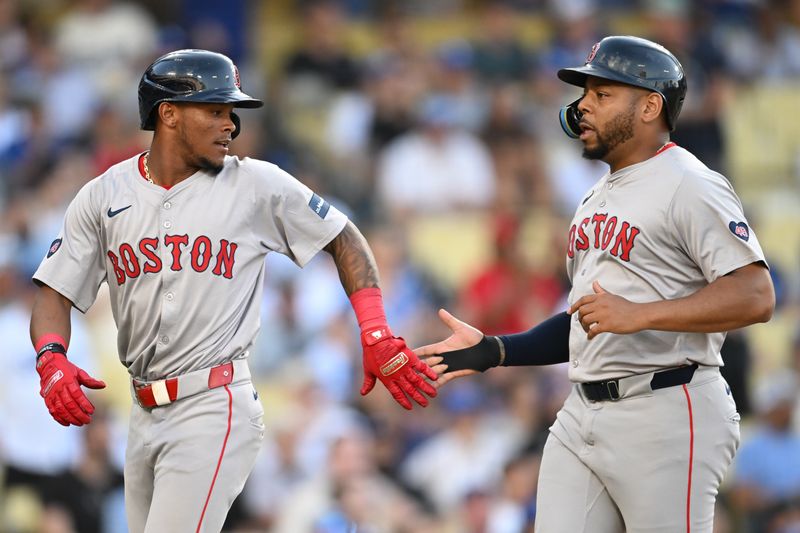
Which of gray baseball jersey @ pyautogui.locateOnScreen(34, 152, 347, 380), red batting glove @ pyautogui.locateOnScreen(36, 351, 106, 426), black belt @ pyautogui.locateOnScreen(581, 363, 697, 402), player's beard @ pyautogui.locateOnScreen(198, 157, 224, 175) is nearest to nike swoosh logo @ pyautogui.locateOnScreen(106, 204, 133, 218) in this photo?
gray baseball jersey @ pyautogui.locateOnScreen(34, 152, 347, 380)

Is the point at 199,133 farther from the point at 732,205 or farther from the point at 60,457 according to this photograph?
the point at 60,457

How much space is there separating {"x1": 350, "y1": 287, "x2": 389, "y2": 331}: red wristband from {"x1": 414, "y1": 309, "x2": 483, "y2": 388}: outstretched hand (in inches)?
9.6

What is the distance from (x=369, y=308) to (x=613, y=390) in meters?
0.90

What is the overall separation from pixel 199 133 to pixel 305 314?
196 inches

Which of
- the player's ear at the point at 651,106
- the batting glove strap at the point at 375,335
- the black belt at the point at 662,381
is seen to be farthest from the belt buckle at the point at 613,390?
the player's ear at the point at 651,106

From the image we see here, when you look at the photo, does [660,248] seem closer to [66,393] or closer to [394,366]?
[394,366]

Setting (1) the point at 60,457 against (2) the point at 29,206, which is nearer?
(1) the point at 60,457

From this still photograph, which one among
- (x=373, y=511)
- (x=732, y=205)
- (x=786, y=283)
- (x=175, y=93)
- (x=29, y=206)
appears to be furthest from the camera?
(x=786, y=283)

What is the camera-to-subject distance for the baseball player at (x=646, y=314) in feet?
13.3

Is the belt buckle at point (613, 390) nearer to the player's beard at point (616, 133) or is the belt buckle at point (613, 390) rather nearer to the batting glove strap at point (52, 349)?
the player's beard at point (616, 133)

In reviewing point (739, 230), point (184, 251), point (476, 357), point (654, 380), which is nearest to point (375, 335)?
point (476, 357)

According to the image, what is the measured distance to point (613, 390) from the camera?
427cm

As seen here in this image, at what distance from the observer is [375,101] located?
11.1 metres

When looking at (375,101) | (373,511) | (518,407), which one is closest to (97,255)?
(373,511)
